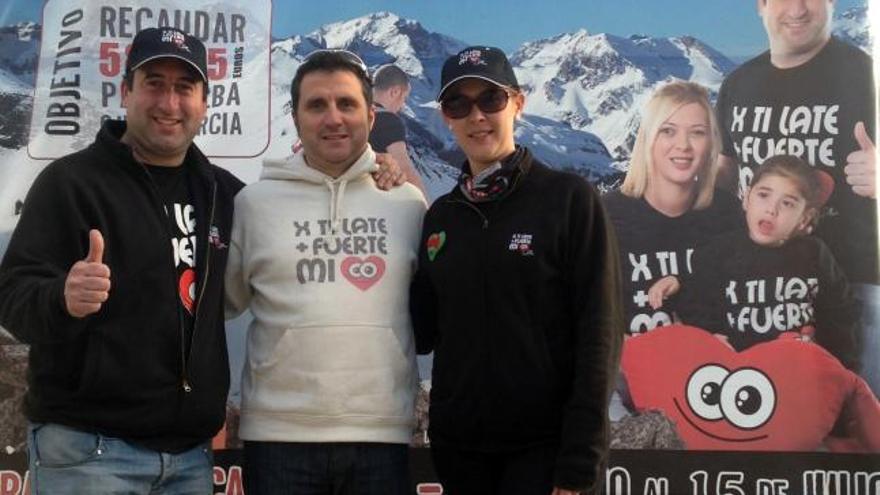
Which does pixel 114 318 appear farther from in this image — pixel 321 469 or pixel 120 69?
pixel 120 69

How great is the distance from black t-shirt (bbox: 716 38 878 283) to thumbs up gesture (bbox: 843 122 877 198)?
0.02 meters

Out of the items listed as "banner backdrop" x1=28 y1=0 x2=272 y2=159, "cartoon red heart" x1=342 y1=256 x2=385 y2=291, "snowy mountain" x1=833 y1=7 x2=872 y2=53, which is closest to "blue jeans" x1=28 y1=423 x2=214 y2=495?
"cartoon red heart" x1=342 y1=256 x2=385 y2=291

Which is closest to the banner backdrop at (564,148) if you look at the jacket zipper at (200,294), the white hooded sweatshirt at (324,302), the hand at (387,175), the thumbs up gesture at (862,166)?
the thumbs up gesture at (862,166)

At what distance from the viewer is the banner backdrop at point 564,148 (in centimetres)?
311

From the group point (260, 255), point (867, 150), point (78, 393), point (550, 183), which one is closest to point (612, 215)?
point (867, 150)

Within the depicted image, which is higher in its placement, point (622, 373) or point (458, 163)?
point (458, 163)

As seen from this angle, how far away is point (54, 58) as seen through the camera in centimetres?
324

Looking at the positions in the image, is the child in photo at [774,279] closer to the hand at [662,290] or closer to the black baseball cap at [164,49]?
the hand at [662,290]

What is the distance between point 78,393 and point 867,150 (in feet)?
8.24

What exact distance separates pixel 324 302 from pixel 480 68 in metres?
0.63

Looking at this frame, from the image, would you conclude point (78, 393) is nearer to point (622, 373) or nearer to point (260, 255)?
point (260, 255)

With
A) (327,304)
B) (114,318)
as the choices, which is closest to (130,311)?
(114,318)

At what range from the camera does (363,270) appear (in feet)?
7.22

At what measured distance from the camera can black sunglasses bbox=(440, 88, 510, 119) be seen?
212cm
